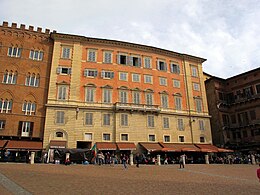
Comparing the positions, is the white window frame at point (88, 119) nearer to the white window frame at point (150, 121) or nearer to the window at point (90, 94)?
the window at point (90, 94)

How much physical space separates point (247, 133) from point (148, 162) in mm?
20786

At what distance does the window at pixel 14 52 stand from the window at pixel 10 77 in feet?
8.81

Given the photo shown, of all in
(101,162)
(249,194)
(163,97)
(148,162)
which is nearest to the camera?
(249,194)

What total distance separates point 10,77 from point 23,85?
2115 mm

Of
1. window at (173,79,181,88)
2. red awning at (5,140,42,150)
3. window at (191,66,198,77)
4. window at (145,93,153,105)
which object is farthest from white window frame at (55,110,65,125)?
window at (191,66,198,77)

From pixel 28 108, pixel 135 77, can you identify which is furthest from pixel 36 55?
pixel 135 77

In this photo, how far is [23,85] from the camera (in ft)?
110

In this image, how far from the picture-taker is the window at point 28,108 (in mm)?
32862

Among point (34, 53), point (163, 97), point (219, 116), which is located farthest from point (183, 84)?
point (34, 53)

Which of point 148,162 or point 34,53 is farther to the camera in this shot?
point 34,53

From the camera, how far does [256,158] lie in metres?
36.7

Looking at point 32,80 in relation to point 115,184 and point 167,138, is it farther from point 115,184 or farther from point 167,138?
point 115,184

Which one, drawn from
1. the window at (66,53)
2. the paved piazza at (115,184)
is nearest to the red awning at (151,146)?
the paved piazza at (115,184)

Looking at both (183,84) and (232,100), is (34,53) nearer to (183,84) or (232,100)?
(183,84)
